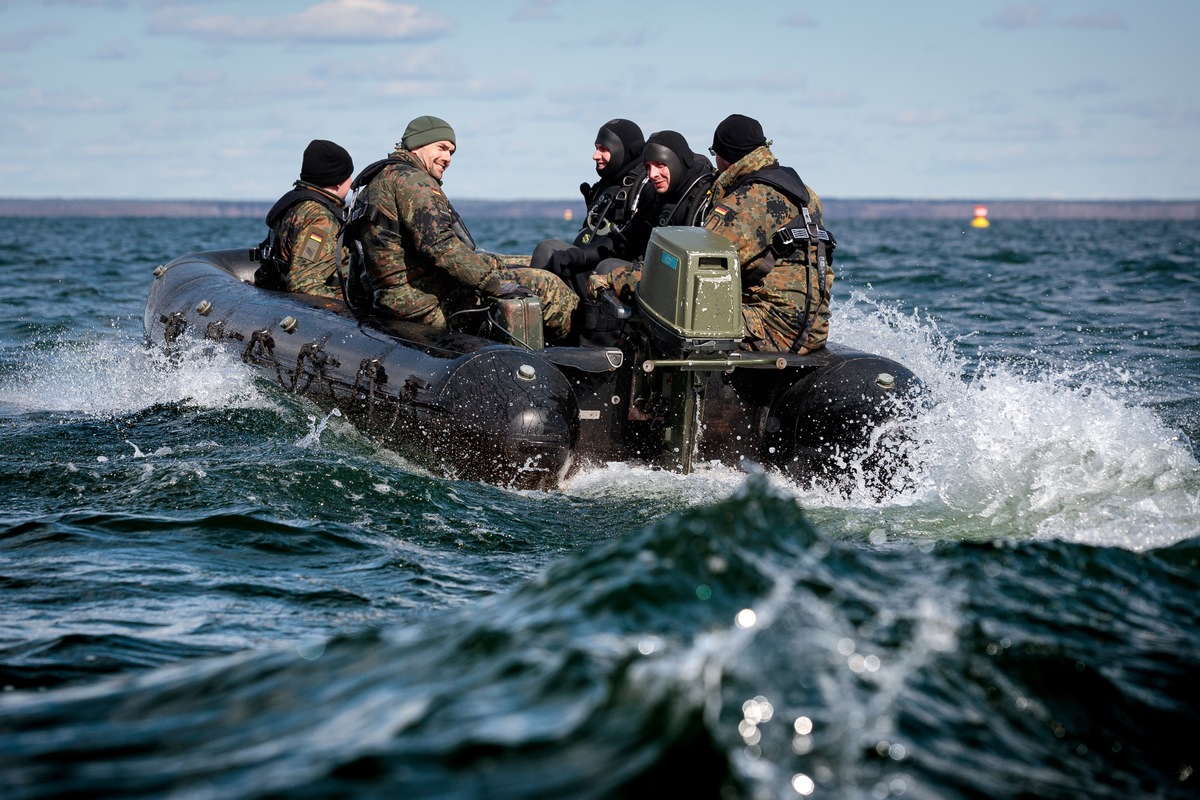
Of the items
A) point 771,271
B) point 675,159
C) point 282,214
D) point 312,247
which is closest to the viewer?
point 771,271

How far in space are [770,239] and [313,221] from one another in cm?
381

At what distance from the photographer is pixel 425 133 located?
744cm

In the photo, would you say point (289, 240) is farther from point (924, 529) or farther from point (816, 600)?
point (816, 600)

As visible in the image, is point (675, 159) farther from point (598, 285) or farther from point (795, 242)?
point (795, 242)

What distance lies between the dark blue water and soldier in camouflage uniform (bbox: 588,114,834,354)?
0.79 metres

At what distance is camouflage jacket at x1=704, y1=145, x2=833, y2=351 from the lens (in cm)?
661

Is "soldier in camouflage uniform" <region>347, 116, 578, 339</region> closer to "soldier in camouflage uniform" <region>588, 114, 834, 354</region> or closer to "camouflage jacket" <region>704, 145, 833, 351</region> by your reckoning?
"soldier in camouflage uniform" <region>588, 114, 834, 354</region>

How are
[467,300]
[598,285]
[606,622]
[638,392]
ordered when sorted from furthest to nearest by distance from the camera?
[467,300]
[598,285]
[638,392]
[606,622]

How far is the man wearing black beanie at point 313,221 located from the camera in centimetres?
905

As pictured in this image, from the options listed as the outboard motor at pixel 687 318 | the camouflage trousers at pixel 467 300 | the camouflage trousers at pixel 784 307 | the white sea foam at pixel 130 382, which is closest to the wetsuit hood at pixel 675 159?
the camouflage trousers at pixel 467 300

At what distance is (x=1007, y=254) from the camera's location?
2934cm

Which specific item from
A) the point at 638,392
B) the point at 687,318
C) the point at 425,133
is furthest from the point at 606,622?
the point at 425,133

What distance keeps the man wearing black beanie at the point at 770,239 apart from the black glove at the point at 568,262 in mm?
1330

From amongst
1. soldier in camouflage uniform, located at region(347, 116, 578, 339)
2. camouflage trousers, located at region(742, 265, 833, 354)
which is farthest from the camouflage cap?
camouflage trousers, located at region(742, 265, 833, 354)
